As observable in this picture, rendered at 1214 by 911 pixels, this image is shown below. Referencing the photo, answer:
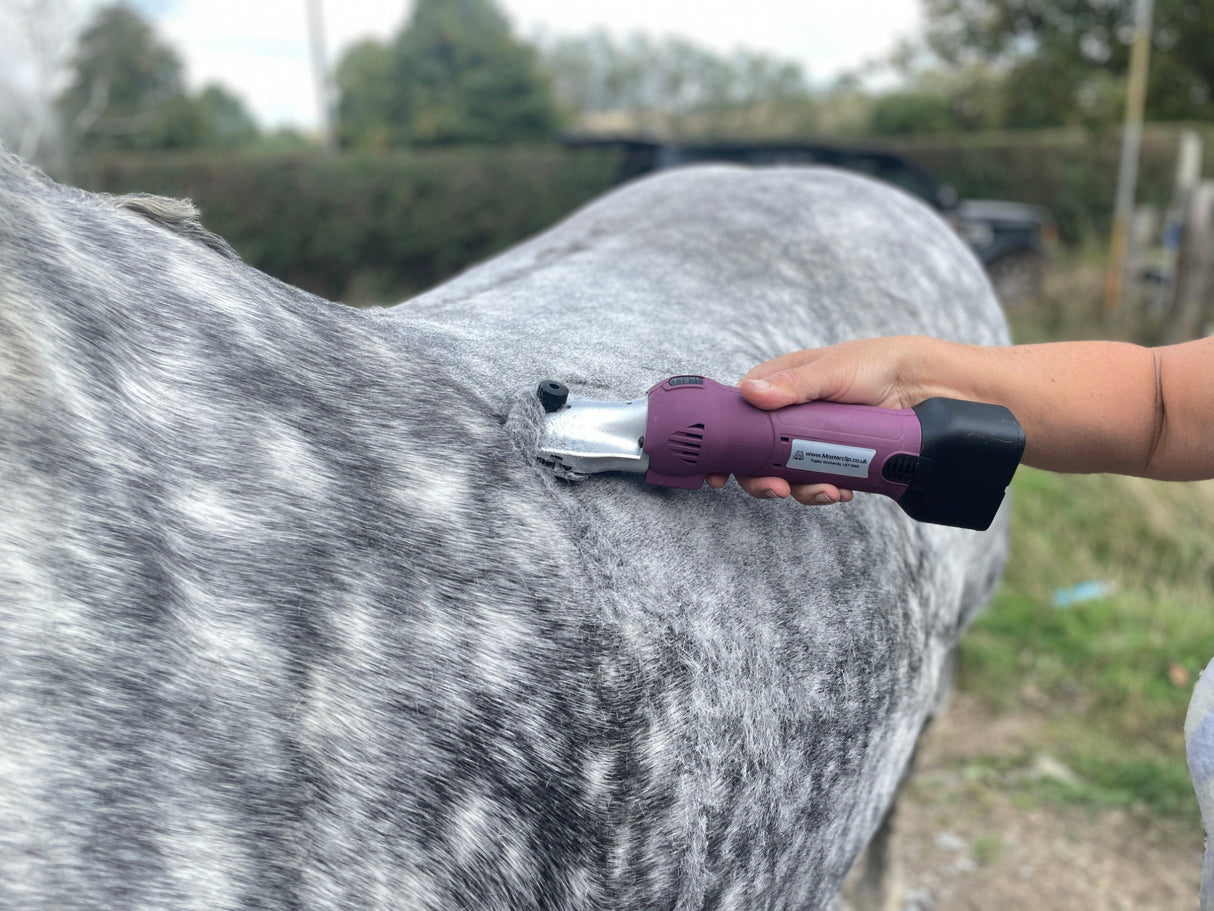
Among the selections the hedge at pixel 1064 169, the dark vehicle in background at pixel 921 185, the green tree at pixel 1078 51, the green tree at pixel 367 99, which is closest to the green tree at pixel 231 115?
the green tree at pixel 367 99

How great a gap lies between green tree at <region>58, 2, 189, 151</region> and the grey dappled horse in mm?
23917

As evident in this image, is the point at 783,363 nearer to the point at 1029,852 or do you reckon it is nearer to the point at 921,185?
the point at 1029,852

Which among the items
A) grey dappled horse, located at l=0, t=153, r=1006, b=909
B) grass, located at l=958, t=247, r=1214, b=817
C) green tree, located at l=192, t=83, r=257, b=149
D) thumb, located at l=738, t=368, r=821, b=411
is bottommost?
grass, located at l=958, t=247, r=1214, b=817

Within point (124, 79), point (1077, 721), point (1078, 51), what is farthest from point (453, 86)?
point (1077, 721)

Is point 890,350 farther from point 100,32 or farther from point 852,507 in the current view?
point 100,32

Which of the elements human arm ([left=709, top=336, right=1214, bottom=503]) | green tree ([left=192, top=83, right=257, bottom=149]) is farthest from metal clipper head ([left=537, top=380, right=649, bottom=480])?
green tree ([left=192, top=83, right=257, bottom=149])

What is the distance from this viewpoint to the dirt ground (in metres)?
2.81

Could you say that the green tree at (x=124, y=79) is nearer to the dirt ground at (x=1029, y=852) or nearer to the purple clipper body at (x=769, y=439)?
the dirt ground at (x=1029, y=852)

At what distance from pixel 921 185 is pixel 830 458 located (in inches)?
395

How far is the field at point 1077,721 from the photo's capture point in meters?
2.92

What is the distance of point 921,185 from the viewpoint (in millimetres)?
10266

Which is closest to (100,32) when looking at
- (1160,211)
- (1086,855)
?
(1160,211)

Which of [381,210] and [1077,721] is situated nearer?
[1077,721]

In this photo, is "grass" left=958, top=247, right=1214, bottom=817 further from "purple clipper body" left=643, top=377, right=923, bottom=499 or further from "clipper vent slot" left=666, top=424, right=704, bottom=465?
"clipper vent slot" left=666, top=424, right=704, bottom=465
